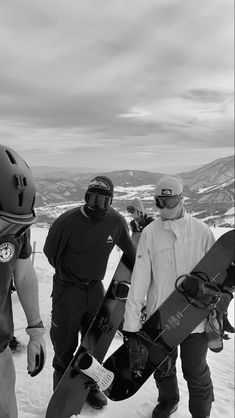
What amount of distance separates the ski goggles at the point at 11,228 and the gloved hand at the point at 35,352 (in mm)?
824

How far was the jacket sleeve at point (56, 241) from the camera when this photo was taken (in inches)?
156

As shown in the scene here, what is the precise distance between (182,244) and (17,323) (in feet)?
15.7

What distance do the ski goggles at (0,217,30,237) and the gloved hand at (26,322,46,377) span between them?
0.82m

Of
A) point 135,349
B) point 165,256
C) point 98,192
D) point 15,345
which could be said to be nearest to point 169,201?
point 165,256

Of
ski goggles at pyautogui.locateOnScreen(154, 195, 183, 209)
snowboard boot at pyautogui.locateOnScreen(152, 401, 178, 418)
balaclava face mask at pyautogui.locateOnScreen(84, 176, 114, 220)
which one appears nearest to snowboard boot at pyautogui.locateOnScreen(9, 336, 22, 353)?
snowboard boot at pyautogui.locateOnScreen(152, 401, 178, 418)

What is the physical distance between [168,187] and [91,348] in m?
2.03

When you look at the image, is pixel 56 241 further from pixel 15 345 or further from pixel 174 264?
pixel 15 345

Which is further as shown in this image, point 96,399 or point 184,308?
point 96,399

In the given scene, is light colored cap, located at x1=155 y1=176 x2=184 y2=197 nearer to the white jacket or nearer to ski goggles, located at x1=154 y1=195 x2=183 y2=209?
ski goggles, located at x1=154 y1=195 x2=183 y2=209

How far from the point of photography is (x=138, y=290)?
11.6ft

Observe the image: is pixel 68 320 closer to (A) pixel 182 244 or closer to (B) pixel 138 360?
(B) pixel 138 360

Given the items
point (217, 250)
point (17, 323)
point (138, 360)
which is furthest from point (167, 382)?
point (17, 323)

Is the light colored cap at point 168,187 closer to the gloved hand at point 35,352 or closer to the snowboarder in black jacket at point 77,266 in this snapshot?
the snowboarder in black jacket at point 77,266

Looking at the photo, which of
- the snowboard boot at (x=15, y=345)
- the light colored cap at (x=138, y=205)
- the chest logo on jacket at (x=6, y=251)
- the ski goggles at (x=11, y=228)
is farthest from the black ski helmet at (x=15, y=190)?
the light colored cap at (x=138, y=205)
